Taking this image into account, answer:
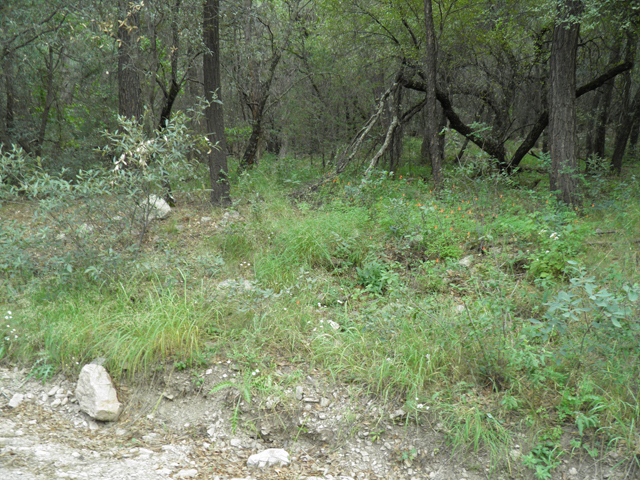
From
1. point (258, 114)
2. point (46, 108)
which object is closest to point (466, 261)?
point (258, 114)

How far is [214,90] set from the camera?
7.91 meters

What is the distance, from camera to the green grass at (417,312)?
303 cm

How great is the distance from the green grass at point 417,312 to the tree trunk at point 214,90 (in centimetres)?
178

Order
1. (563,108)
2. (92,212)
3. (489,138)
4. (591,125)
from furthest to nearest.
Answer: (591,125) < (489,138) < (563,108) < (92,212)

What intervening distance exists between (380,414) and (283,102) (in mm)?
10429

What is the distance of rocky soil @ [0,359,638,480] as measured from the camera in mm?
2840

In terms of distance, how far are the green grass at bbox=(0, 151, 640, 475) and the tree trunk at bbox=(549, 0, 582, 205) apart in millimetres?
610

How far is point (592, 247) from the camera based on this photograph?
4.87 m

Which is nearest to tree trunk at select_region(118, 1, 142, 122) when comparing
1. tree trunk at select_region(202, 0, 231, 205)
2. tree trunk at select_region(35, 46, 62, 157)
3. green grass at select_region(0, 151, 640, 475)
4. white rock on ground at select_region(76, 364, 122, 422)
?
tree trunk at select_region(202, 0, 231, 205)

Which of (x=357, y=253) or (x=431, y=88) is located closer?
(x=357, y=253)

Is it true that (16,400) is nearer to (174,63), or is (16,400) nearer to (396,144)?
(174,63)

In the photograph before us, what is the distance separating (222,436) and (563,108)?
6965 millimetres

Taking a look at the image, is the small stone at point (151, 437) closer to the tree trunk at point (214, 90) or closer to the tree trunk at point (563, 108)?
the tree trunk at point (214, 90)

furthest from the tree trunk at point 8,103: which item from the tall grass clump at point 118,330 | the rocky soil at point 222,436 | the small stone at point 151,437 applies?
the small stone at point 151,437
